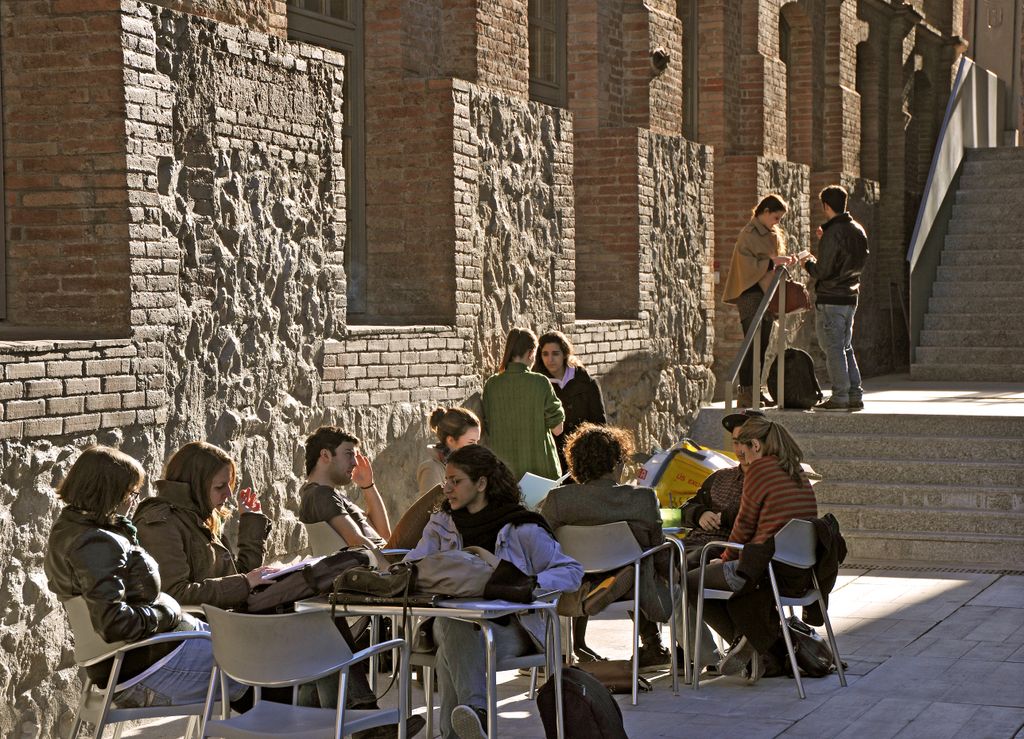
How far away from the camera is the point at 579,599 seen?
6.95 m

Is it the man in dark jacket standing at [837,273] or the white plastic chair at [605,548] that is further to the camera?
the man in dark jacket standing at [837,273]

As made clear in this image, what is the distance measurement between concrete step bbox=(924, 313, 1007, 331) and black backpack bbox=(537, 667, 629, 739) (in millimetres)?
12199

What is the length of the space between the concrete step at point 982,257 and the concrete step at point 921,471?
261 inches

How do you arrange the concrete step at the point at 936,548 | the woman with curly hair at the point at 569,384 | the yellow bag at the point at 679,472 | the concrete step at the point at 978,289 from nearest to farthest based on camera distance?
the yellow bag at the point at 679,472 → the woman with curly hair at the point at 569,384 → the concrete step at the point at 936,548 → the concrete step at the point at 978,289

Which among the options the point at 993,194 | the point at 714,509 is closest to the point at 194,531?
the point at 714,509

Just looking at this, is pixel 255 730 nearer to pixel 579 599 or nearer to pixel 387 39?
pixel 579 599

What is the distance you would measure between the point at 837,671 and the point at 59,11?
462 cm

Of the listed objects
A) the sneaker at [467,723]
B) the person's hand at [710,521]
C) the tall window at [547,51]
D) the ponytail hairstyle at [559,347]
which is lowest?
the sneaker at [467,723]

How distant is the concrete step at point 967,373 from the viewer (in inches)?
643

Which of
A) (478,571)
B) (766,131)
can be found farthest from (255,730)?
(766,131)

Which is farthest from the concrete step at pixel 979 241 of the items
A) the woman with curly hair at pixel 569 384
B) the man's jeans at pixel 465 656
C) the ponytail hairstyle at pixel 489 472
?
the man's jeans at pixel 465 656

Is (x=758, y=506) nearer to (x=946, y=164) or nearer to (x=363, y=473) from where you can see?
(x=363, y=473)

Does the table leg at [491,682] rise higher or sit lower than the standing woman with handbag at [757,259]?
lower

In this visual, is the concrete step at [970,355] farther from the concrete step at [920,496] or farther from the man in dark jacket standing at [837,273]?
the concrete step at [920,496]
